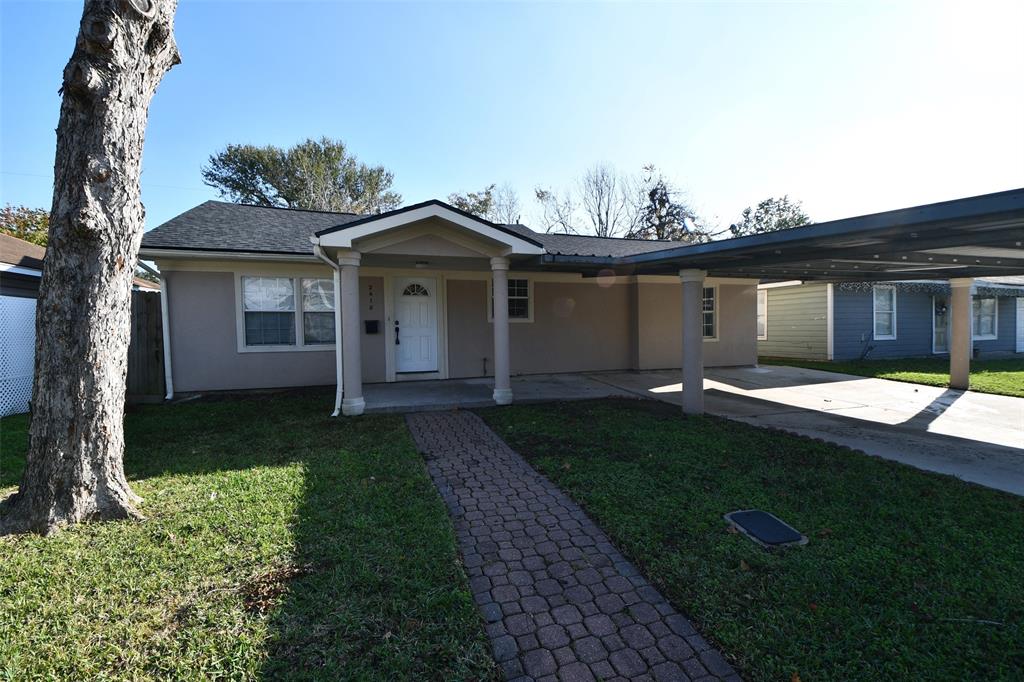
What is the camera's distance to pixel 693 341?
22.9 feet

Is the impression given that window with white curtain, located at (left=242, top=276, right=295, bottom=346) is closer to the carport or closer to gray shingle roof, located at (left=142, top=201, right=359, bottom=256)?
gray shingle roof, located at (left=142, top=201, right=359, bottom=256)

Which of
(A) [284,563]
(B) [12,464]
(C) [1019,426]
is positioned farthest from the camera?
(C) [1019,426]

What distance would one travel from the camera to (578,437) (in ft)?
18.7

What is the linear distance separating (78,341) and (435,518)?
2881mm

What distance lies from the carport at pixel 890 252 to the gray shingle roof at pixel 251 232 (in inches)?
110

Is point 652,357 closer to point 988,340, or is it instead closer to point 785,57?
point 785,57

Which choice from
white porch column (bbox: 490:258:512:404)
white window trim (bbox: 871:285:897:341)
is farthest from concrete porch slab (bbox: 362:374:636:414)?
white window trim (bbox: 871:285:897:341)

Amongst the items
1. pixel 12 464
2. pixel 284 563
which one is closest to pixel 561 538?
pixel 284 563

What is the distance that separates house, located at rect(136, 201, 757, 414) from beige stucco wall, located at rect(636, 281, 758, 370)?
1.4 inches

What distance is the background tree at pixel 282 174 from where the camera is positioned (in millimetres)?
24453

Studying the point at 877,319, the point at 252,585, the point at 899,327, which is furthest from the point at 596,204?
the point at 252,585

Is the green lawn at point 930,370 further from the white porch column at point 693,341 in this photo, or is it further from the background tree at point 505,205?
the background tree at point 505,205

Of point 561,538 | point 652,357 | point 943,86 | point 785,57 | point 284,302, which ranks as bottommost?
point 561,538

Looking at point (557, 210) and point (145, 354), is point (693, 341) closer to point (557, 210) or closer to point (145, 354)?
point (145, 354)
